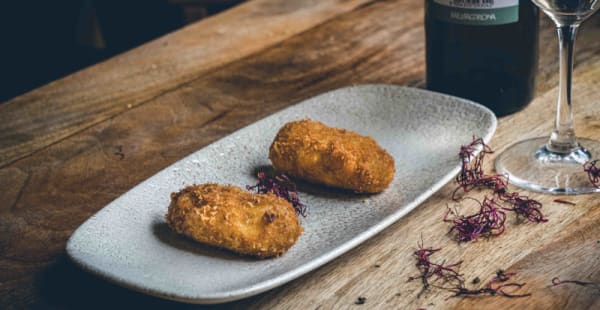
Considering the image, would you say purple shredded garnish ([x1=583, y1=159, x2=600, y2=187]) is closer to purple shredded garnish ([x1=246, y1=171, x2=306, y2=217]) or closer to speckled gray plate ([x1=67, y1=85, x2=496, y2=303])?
speckled gray plate ([x1=67, y1=85, x2=496, y2=303])

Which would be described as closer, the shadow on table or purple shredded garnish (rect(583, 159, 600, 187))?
the shadow on table

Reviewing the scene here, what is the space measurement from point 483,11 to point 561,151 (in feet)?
0.88

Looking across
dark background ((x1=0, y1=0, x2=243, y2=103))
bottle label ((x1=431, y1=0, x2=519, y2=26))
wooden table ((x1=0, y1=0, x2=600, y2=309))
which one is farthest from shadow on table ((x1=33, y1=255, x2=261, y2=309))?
dark background ((x1=0, y1=0, x2=243, y2=103))

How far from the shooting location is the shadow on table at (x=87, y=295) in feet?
3.13

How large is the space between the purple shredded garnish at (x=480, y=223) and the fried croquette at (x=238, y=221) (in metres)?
0.22

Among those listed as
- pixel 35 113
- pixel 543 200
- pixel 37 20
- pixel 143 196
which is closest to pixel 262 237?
pixel 143 196

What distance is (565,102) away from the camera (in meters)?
1.20

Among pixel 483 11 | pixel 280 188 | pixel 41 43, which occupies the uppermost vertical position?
pixel 483 11

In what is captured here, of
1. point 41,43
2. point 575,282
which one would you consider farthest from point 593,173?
point 41,43

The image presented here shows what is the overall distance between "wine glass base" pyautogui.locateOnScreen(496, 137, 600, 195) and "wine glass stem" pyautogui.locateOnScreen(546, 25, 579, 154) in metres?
0.01

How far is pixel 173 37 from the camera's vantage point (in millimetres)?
1964

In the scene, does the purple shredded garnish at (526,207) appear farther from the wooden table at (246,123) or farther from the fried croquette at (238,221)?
the fried croquette at (238,221)

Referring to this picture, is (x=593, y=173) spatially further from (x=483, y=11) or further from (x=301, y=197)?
(x=301, y=197)

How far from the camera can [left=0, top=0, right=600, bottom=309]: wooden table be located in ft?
3.16
